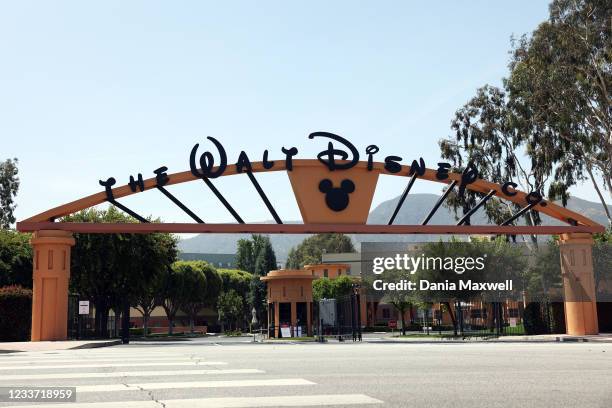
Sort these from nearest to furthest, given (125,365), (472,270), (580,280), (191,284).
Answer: (125,365) → (580,280) → (472,270) → (191,284)

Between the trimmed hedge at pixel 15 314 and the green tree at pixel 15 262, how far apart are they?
11.1 m

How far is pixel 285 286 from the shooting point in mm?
50531

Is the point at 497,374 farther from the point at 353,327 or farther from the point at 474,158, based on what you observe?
the point at 474,158

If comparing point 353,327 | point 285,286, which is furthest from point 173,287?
point 353,327

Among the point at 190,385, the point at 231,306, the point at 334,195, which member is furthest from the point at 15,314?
the point at 231,306

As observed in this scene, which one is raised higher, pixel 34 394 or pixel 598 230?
pixel 598 230

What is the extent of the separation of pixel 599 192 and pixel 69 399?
42728 mm

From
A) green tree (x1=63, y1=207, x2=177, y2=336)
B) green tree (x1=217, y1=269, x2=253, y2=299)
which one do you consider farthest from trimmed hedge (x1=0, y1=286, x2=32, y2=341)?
green tree (x1=217, y1=269, x2=253, y2=299)

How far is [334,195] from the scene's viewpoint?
2933 cm

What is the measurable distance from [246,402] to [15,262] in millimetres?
36973

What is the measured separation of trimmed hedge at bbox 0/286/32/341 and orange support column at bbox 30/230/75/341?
182 cm

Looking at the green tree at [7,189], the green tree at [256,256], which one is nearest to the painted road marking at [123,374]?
the green tree at [7,189]

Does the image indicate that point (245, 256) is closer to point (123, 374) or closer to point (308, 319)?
point (308, 319)

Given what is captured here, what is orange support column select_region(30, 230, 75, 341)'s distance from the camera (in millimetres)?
27344
